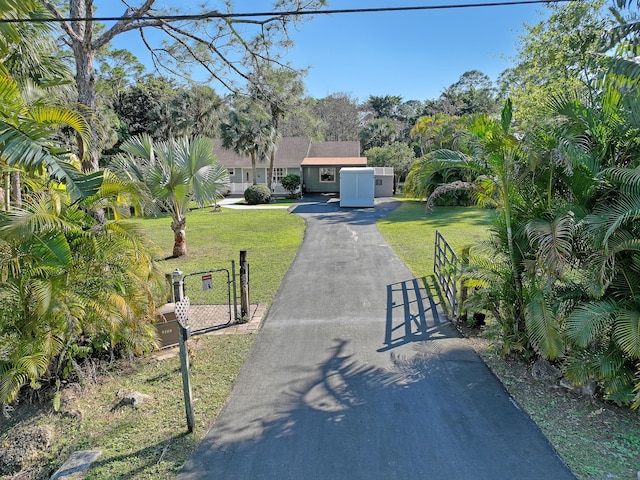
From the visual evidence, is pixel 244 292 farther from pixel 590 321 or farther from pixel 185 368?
pixel 590 321

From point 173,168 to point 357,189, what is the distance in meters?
15.5

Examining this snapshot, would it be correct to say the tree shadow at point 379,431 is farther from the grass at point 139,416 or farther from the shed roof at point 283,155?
the shed roof at point 283,155

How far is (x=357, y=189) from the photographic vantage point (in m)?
25.7

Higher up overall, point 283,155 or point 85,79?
point 283,155

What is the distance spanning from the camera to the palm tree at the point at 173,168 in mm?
11633

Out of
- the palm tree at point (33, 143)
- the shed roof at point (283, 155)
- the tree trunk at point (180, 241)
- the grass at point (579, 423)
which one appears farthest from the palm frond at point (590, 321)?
the shed roof at point (283, 155)

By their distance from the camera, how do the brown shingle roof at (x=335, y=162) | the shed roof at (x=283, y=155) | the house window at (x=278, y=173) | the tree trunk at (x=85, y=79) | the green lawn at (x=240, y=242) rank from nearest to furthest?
the tree trunk at (x=85, y=79) < the green lawn at (x=240, y=242) < the brown shingle roof at (x=335, y=162) < the shed roof at (x=283, y=155) < the house window at (x=278, y=173)

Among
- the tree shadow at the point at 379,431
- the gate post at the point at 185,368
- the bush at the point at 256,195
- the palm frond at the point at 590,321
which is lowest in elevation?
the tree shadow at the point at 379,431

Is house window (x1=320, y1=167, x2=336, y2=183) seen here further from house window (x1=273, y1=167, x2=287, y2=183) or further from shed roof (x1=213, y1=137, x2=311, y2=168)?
house window (x1=273, y1=167, x2=287, y2=183)

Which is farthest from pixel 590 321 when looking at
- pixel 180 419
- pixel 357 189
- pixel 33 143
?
pixel 357 189

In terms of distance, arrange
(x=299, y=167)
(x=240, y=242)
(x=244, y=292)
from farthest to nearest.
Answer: (x=299, y=167)
(x=240, y=242)
(x=244, y=292)

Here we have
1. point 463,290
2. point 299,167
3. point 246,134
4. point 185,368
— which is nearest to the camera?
point 185,368

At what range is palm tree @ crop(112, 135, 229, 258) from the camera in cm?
1163

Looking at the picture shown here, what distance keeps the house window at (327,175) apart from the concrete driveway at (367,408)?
26.1 meters
